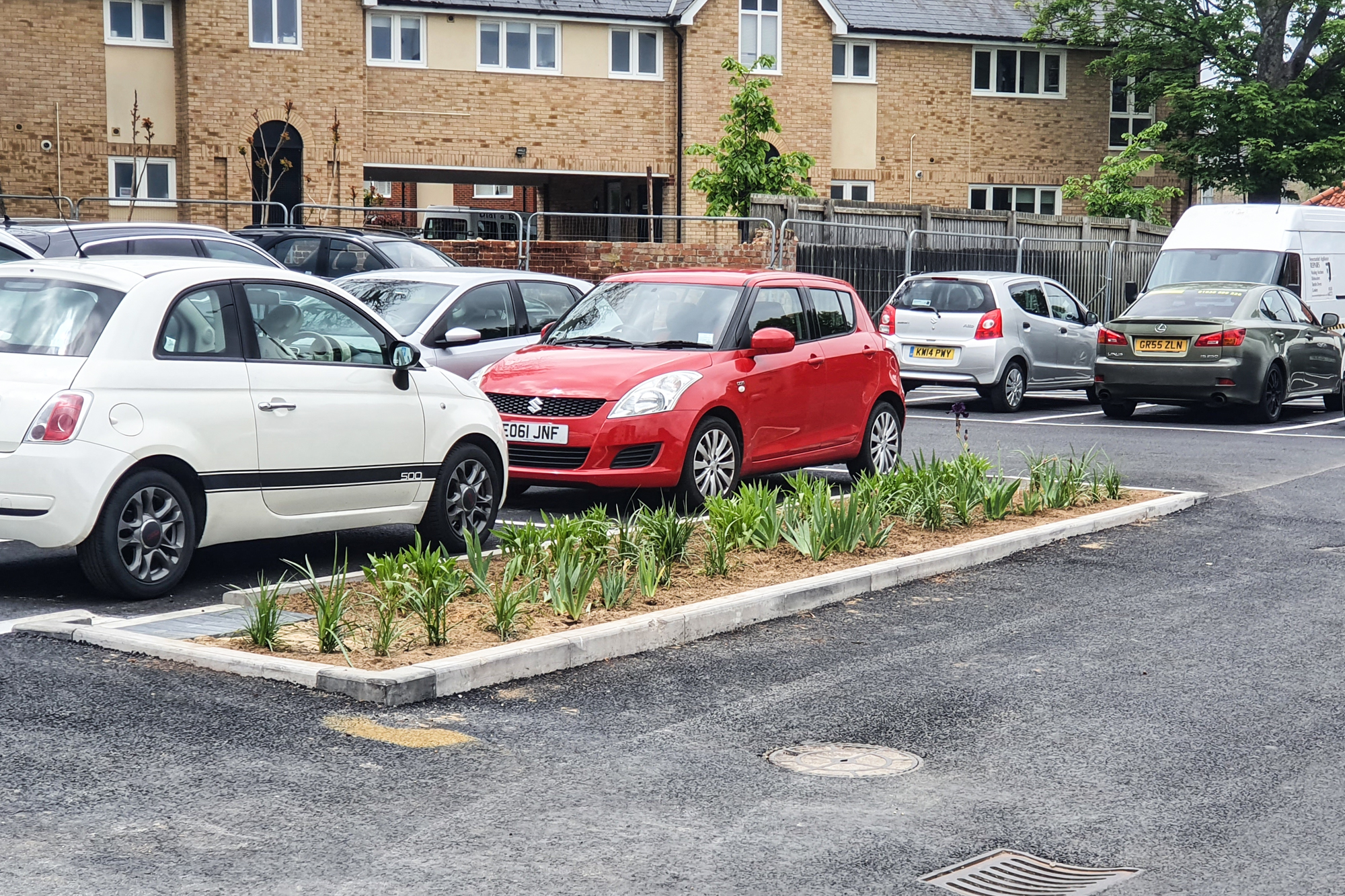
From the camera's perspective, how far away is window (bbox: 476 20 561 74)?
36.2 metres

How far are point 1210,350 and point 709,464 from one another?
10.2 m

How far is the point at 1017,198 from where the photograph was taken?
4281 centimetres

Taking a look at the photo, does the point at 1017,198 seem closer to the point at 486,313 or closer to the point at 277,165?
the point at 277,165

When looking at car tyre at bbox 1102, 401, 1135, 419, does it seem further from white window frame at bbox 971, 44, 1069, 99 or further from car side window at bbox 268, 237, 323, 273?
white window frame at bbox 971, 44, 1069, 99

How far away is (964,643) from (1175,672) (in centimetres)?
97

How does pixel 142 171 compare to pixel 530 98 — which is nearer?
pixel 142 171

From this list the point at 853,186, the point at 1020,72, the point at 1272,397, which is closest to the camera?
the point at 1272,397

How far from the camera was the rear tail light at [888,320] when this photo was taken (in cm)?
2058

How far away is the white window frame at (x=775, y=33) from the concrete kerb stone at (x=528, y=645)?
30411 mm

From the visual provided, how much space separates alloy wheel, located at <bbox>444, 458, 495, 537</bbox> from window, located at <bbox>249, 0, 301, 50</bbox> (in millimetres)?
25947

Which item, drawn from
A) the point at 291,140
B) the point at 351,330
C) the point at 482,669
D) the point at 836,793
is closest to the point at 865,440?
the point at 351,330

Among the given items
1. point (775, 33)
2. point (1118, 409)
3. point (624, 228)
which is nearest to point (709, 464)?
point (1118, 409)

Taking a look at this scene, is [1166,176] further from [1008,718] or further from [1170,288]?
[1008,718]

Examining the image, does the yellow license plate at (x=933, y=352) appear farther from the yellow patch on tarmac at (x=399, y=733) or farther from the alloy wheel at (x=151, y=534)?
the yellow patch on tarmac at (x=399, y=733)
